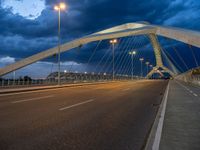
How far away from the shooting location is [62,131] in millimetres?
6312

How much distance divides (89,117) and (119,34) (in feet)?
183

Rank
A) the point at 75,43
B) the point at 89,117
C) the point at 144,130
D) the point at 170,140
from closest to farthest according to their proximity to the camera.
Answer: the point at 170,140
the point at 144,130
the point at 89,117
the point at 75,43

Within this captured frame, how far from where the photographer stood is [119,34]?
6269 centimetres

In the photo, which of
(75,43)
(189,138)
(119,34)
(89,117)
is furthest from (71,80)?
(189,138)

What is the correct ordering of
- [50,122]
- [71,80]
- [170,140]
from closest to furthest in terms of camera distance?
[170,140] < [50,122] < [71,80]

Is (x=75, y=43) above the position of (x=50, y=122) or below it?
above

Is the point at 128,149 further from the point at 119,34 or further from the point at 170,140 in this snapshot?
the point at 119,34

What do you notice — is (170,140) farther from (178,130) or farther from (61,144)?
(61,144)

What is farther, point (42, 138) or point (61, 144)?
point (42, 138)

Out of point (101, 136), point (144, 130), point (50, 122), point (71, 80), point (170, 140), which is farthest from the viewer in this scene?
point (71, 80)

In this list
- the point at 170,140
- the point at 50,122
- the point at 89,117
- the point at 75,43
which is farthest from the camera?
the point at 75,43

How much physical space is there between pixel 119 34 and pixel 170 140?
5857 cm

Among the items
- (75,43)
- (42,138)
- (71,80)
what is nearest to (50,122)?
(42,138)

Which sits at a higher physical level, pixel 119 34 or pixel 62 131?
pixel 119 34
